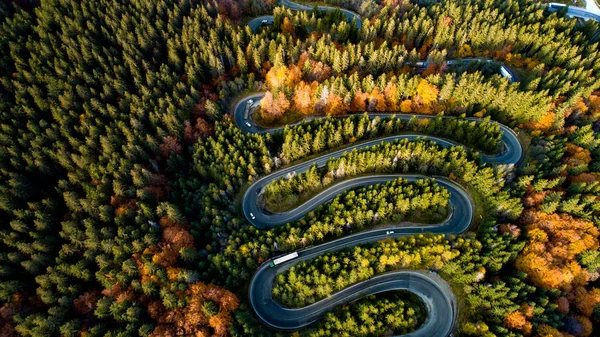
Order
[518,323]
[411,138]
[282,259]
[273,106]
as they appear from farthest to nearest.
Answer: [273,106] → [411,138] → [282,259] → [518,323]

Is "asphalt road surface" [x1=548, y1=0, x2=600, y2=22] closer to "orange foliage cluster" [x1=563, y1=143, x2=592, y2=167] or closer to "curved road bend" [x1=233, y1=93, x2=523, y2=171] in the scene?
"orange foliage cluster" [x1=563, y1=143, x2=592, y2=167]

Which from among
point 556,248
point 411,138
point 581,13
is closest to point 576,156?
point 556,248

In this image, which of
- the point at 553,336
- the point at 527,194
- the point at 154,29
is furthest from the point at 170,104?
the point at 553,336

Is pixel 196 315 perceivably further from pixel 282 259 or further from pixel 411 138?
pixel 411 138

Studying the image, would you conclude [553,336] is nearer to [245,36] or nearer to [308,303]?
[308,303]

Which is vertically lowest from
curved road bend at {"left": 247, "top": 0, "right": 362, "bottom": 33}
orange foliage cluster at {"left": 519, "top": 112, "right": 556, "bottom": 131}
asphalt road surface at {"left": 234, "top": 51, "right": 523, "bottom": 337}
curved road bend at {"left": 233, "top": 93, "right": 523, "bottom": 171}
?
asphalt road surface at {"left": 234, "top": 51, "right": 523, "bottom": 337}

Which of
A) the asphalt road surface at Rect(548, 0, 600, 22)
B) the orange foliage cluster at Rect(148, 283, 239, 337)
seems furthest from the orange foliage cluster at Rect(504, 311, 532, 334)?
the asphalt road surface at Rect(548, 0, 600, 22)

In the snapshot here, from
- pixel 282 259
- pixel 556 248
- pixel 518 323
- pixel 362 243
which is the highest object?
pixel 556 248
